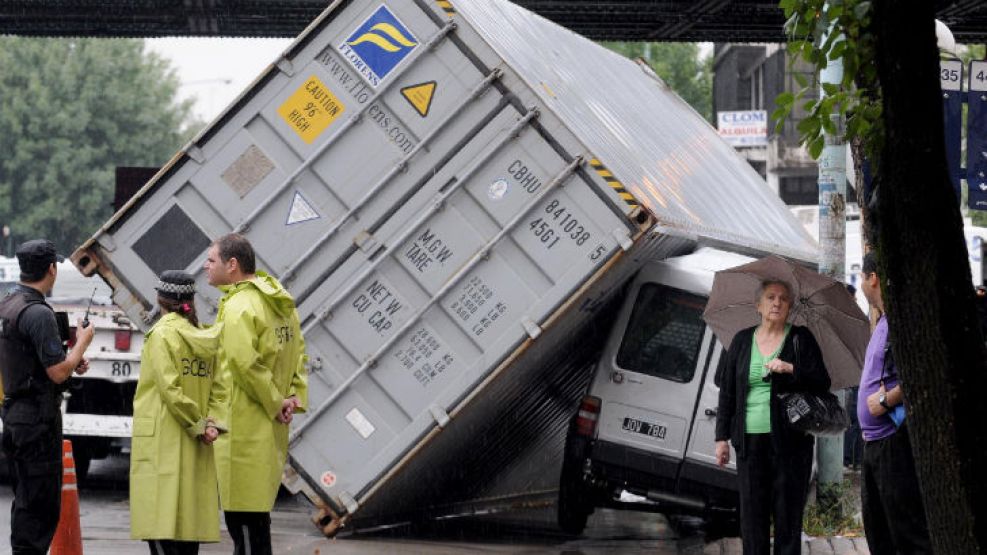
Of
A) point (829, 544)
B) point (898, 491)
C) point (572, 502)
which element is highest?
point (572, 502)

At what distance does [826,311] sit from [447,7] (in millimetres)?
3088

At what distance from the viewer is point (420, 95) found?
10117mm

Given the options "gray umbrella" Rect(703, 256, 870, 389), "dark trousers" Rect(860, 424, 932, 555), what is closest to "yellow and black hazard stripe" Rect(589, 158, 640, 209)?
"gray umbrella" Rect(703, 256, 870, 389)

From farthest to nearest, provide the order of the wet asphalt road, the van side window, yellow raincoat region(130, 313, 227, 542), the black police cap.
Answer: the van side window → the wet asphalt road → the black police cap → yellow raincoat region(130, 313, 227, 542)

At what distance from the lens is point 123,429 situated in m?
12.1

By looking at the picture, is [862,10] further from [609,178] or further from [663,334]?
[663,334]

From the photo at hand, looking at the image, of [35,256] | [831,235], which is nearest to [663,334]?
[831,235]

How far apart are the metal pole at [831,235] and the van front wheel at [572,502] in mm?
1955

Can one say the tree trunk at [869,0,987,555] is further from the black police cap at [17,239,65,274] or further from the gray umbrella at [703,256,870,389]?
the black police cap at [17,239,65,274]

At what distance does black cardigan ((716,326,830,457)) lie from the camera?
8219 millimetres

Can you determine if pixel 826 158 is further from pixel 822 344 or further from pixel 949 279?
pixel 949 279

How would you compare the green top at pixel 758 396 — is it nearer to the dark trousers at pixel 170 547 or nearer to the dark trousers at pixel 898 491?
the dark trousers at pixel 898 491

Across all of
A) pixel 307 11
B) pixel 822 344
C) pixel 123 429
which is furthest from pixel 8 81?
pixel 822 344

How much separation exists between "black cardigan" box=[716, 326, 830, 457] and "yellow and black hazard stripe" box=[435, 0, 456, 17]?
9.57ft
